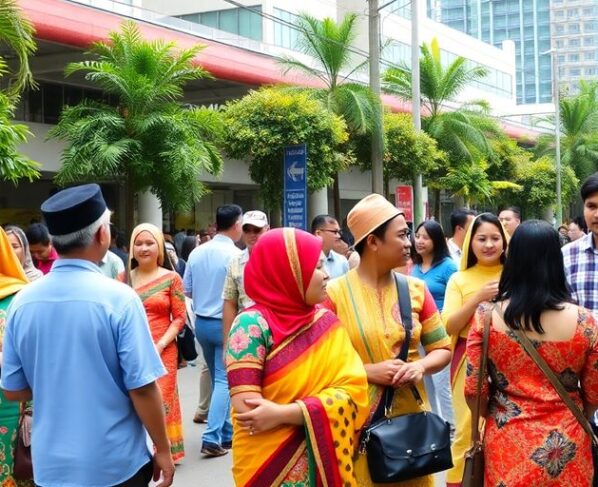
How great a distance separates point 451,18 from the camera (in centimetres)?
16150

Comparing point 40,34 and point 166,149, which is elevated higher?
point 40,34

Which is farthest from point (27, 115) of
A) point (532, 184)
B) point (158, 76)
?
point (532, 184)

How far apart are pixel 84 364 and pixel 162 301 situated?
3453 mm

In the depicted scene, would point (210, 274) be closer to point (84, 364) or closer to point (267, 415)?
point (84, 364)

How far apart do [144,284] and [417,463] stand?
3530 millimetres

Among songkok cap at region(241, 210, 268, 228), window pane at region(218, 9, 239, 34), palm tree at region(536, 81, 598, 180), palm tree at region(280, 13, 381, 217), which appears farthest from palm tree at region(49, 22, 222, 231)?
palm tree at region(536, 81, 598, 180)

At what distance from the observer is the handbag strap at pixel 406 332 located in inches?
157

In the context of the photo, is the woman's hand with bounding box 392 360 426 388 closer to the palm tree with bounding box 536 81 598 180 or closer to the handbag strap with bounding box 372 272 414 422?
the handbag strap with bounding box 372 272 414 422

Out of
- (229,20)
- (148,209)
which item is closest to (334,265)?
(148,209)

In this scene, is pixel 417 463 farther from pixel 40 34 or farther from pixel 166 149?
pixel 40 34

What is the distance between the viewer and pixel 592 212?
4.55 m

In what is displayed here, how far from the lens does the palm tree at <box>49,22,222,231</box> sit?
1542 centimetres

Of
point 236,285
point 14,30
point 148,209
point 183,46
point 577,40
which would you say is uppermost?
point 577,40

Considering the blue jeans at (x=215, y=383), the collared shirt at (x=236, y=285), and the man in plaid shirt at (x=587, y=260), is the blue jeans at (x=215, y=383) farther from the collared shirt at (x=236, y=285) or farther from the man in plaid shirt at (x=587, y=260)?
the man in plaid shirt at (x=587, y=260)
